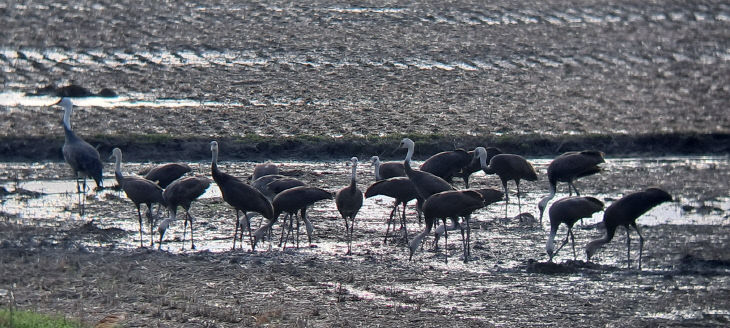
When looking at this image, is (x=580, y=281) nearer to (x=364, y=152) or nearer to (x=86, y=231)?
(x=86, y=231)

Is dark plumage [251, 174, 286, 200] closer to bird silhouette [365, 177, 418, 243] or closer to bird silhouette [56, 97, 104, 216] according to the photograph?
bird silhouette [365, 177, 418, 243]

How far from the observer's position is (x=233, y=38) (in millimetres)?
36781

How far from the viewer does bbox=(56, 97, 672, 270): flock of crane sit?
15.0 metres

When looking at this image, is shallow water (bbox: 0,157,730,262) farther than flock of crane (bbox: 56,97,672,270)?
Yes

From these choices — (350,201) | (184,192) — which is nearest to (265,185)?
(184,192)

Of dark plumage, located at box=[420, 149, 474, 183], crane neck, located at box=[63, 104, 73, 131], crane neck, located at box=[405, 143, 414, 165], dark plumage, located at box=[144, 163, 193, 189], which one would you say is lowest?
dark plumage, located at box=[144, 163, 193, 189]

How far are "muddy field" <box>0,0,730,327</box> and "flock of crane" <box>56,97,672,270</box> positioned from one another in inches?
14.5

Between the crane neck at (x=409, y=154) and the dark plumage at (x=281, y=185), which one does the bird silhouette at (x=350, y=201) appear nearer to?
the dark plumage at (x=281, y=185)

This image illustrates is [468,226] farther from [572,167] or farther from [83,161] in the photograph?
[83,161]

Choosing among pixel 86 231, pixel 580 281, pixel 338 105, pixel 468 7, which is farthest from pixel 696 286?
pixel 468 7

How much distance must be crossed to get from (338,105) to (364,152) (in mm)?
4493

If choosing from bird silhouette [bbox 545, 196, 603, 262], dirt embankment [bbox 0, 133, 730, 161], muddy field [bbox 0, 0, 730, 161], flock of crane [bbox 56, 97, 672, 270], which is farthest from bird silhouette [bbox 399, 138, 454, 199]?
muddy field [bbox 0, 0, 730, 161]

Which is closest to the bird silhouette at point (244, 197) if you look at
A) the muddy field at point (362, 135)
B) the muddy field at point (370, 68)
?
the muddy field at point (362, 135)

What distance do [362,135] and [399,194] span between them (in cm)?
652
